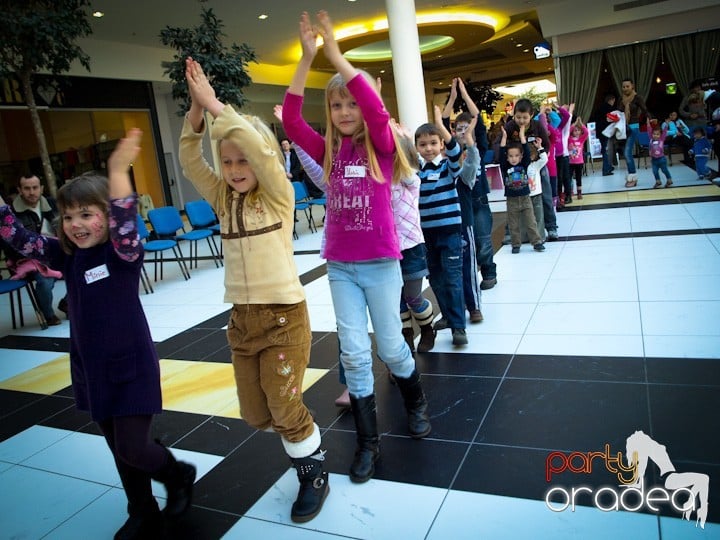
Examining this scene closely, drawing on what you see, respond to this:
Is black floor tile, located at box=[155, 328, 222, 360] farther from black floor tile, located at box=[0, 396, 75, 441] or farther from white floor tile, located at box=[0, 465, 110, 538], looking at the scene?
white floor tile, located at box=[0, 465, 110, 538]

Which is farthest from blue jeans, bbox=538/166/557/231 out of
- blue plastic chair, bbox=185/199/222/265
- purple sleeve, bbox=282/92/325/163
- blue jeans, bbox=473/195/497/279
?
blue plastic chair, bbox=185/199/222/265

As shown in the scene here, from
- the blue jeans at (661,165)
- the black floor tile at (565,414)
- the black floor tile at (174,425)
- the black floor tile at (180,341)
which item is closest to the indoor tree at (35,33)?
the black floor tile at (180,341)

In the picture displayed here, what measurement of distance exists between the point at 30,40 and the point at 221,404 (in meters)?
5.18

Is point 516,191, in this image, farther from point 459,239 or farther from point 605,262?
point 459,239

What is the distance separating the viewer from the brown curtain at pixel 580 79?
562 inches

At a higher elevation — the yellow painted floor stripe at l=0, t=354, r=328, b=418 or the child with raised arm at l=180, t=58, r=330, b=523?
the child with raised arm at l=180, t=58, r=330, b=523

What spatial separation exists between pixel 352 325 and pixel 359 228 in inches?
14.3

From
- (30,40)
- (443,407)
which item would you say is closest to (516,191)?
(443,407)

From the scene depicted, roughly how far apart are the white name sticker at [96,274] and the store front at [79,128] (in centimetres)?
860

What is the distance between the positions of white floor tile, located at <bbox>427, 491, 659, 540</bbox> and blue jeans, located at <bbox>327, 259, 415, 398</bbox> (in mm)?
544

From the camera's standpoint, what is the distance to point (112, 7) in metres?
9.08

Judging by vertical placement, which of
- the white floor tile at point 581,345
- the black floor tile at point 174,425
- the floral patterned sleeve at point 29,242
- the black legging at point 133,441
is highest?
the floral patterned sleeve at point 29,242

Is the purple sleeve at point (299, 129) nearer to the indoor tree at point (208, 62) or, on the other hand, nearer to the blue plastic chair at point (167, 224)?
the blue plastic chair at point (167, 224)

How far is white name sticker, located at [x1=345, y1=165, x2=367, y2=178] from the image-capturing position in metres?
2.03
